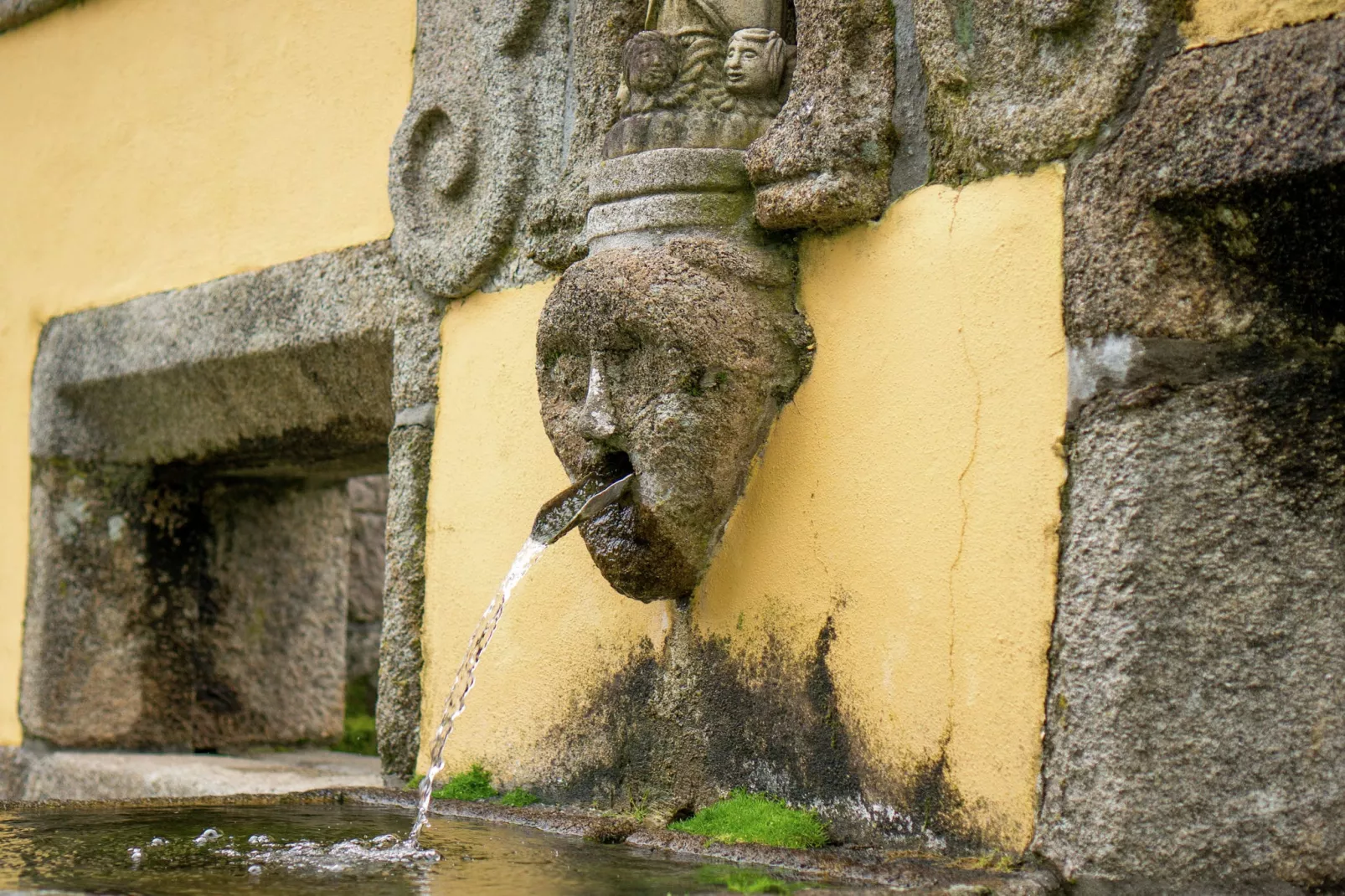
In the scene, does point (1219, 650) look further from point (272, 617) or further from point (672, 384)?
point (272, 617)

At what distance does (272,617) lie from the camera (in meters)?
4.52

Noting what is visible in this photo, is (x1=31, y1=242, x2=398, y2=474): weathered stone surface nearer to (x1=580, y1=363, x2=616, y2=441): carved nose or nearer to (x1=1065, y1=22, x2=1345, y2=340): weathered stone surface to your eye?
(x1=580, y1=363, x2=616, y2=441): carved nose

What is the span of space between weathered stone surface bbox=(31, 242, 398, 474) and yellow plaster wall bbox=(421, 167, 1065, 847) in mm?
1030

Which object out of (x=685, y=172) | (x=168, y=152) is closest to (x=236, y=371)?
(x=168, y=152)

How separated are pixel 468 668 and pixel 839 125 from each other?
50.9 inches

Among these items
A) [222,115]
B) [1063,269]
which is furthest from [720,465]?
[222,115]

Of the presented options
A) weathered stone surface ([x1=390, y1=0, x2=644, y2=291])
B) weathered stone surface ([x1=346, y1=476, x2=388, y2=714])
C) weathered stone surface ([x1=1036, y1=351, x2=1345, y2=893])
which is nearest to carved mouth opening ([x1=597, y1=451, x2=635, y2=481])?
weathered stone surface ([x1=390, y1=0, x2=644, y2=291])

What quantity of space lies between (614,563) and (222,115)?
2.03 meters

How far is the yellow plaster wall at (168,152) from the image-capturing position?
351 centimetres

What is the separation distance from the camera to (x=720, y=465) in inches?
95.4

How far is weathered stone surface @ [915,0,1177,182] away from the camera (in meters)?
2.02

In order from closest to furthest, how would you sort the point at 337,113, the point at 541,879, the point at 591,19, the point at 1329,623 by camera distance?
the point at 1329,623
the point at 541,879
the point at 591,19
the point at 337,113

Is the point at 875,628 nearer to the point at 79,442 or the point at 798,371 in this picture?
the point at 798,371

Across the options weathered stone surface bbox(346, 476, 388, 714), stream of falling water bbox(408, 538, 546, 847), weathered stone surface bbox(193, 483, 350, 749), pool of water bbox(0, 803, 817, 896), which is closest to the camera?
pool of water bbox(0, 803, 817, 896)
